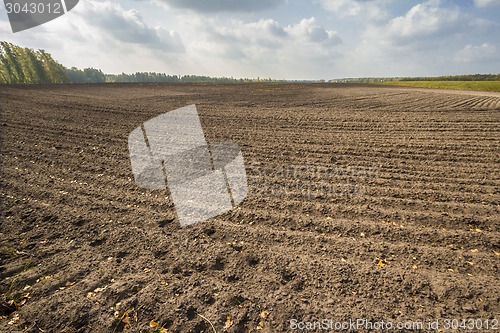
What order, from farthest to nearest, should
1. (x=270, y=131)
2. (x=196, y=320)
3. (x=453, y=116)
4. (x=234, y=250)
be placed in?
(x=453, y=116) < (x=270, y=131) < (x=234, y=250) < (x=196, y=320)

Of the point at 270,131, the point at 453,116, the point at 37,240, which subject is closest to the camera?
the point at 37,240

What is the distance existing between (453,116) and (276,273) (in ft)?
53.7

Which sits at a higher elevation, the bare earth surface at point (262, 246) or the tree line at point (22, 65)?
the tree line at point (22, 65)

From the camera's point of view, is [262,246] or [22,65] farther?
[22,65]

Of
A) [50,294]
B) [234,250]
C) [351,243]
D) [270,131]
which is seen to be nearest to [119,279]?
[50,294]

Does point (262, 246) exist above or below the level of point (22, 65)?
below

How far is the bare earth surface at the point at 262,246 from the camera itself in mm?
3031

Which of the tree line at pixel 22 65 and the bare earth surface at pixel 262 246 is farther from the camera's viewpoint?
the tree line at pixel 22 65

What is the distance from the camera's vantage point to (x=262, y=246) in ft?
13.4

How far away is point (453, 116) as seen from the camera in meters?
14.5

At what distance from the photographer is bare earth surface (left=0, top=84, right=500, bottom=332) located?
3.03m

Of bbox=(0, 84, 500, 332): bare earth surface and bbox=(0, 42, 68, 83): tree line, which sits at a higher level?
bbox=(0, 42, 68, 83): tree line

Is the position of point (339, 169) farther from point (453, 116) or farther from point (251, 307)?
point (453, 116)

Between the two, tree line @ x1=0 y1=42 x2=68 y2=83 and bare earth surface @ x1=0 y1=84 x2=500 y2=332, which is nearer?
bare earth surface @ x1=0 y1=84 x2=500 y2=332
